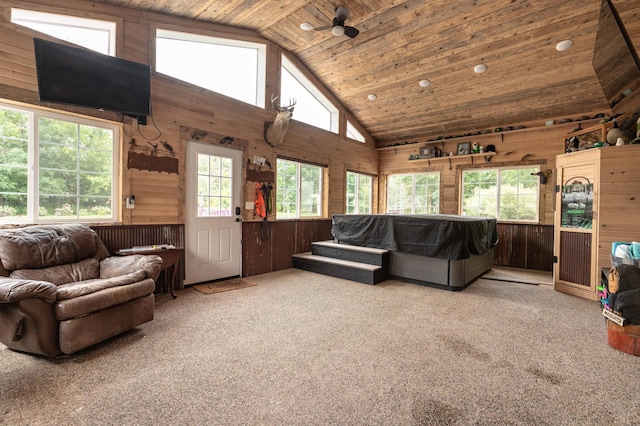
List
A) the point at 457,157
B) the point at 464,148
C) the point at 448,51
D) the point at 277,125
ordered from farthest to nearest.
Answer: the point at 457,157
the point at 464,148
the point at 277,125
the point at 448,51

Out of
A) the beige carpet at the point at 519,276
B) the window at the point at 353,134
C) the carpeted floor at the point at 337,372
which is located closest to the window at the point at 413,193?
the window at the point at 353,134

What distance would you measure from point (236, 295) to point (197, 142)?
229cm

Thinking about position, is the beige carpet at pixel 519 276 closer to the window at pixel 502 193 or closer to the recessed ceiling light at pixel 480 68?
the window at pixel 502 193

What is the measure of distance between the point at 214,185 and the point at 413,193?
5.12m

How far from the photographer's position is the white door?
4262 millimetres

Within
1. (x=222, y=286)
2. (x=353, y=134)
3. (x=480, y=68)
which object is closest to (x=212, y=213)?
(x=222, y=286)

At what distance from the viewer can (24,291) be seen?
2010 millimetres

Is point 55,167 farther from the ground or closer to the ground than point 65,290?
farther from the ground

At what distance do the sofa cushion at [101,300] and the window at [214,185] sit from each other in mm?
1789

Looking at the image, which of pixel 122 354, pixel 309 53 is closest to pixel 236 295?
pixel 122 354

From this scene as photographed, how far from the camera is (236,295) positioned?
3.89 meters

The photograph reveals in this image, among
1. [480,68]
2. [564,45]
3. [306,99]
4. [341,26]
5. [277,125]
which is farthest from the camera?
[306,99]

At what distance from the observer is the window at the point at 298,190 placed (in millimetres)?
5578

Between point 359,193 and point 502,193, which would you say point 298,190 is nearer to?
point 359,193
